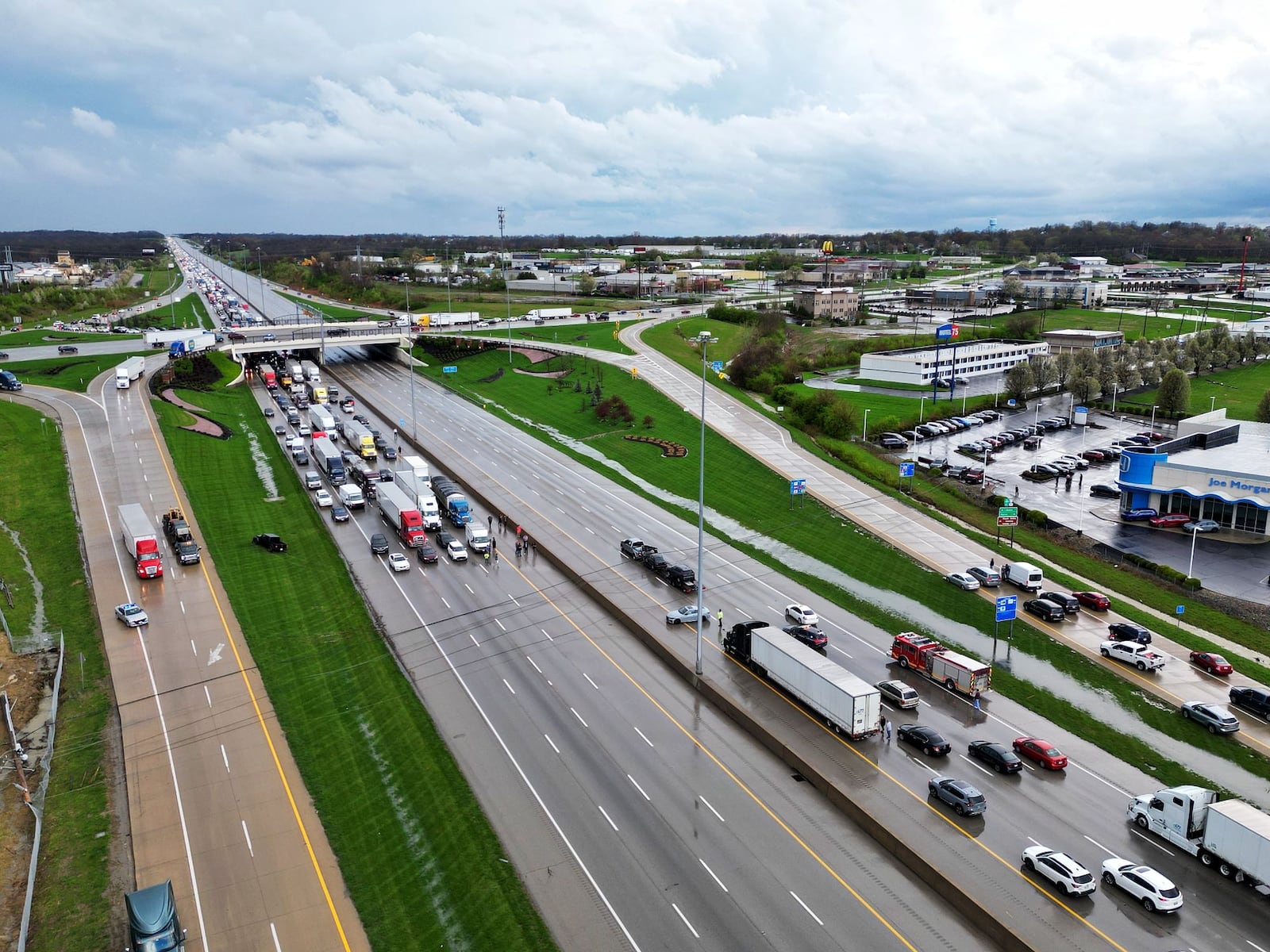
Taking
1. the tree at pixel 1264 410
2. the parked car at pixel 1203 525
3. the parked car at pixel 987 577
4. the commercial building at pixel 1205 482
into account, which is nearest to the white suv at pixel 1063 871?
the parked car at pixel 987 577

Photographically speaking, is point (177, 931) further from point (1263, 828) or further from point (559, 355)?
point (559, 355)

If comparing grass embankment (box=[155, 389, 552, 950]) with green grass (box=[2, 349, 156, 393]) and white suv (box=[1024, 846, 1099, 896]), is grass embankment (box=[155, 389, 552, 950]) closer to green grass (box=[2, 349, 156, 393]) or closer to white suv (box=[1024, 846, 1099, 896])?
white suv (box=[1024, 846, 1099, 896])

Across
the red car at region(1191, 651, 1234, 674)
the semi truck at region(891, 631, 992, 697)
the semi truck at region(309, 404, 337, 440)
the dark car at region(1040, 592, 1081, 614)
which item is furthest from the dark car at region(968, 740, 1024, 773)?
the semi truck at region(309, 404, 337, 440)

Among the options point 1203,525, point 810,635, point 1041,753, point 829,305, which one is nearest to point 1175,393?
point 1203,525

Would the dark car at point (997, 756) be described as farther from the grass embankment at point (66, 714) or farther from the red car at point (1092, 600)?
the grass embankment at point (66, 714)

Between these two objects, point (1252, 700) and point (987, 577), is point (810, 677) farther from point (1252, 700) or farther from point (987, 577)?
point (987, 577)
